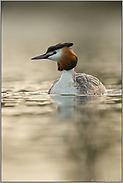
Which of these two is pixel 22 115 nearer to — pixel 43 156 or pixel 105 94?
pixel 43 156

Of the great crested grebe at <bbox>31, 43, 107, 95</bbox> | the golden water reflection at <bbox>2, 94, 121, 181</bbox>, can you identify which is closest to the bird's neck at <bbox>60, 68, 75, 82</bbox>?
the great crested grebe at <bbox>31, 43, 107, 95</bbox>

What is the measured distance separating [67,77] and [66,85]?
A: 288 millimetres

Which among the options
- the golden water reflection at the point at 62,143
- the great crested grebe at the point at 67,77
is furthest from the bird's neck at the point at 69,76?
the golden water reflection at the point at 62,143

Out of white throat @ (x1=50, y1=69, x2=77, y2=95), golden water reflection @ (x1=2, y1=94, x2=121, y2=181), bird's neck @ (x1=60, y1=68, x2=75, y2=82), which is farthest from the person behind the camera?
bird's neck @ (x1=60, y1=68, x2=75, y2=82)

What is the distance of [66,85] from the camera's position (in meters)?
9.55

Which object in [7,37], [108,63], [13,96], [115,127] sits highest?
[7,37]

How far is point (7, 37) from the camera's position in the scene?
30.0 m

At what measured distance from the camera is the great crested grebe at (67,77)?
375 inches

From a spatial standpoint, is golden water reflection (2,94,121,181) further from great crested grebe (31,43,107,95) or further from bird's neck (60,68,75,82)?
bird's neck (60,68,75,82)

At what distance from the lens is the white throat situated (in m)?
9.49

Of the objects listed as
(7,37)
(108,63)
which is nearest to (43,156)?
(108,63)

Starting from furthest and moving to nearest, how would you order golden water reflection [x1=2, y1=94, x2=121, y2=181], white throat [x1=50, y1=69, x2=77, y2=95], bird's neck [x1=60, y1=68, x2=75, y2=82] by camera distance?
bird's neck [x1=60, y1=68, x2=75, y2=82] → white throat [x1=50, y1=69, x2=77, y2=95] → golden water reflection [x1=2, y1=94, x2=121, y2=181]

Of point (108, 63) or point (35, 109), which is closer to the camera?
point (35, 109)

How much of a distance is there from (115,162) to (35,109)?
320 centimetres
